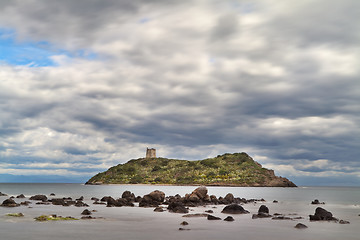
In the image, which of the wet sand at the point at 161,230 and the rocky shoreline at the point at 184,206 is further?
the rocky shoreline at the point at 184,206

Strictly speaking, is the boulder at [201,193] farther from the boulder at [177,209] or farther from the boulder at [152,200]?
the boulder at [177,209]

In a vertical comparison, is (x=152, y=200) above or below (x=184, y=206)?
above

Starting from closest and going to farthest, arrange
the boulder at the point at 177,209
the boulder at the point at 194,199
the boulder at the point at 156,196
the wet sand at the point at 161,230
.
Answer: the wet sand at the point at 161,230 → the boulder at the point at 177,209 → the boulder at the point at 194,199 → the boulder at the point at 156,196

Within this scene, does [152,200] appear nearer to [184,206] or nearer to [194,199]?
[194,199]

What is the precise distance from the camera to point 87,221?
42.8 m

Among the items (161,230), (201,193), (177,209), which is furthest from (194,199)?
(161,230)

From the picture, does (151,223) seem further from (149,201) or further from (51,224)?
(149,201)

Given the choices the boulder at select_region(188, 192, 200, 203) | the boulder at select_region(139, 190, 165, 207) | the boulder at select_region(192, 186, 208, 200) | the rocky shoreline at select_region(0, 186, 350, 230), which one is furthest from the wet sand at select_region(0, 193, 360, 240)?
the boulder at select_region(192, 186, 208, 200)

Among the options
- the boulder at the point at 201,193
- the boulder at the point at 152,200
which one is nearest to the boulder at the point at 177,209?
the boulder at the point at 152,200

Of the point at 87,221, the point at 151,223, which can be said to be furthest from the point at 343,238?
the point at 87,221

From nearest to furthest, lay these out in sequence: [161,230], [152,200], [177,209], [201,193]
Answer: [161,230]
[177,209]
[152,200]
[201,193]

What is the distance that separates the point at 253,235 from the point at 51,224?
69.0 feet

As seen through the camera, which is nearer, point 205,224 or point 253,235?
point 253,235

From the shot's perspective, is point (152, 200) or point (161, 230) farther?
point (152, 200)
